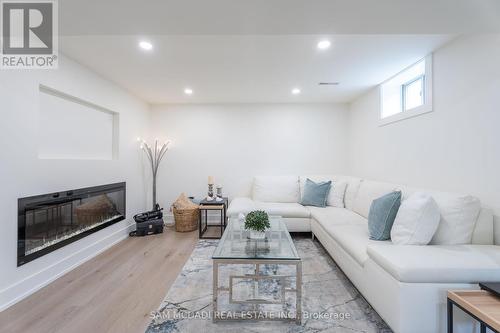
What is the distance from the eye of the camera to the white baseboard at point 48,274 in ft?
6.04

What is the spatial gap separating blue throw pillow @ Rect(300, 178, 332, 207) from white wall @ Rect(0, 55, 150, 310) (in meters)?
3.00

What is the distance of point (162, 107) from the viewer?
436 centimetres

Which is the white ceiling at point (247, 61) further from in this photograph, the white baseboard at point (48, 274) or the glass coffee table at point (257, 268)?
the white baseboard at point (48, 274)

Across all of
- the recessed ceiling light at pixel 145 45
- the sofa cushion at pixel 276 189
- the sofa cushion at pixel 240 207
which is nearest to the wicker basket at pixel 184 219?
the sofa cushion at pixel 240 207

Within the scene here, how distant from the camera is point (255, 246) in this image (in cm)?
194

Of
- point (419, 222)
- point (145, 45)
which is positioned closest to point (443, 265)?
point (419, 222)

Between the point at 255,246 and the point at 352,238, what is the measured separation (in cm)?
98

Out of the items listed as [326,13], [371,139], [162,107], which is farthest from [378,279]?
[162,107]

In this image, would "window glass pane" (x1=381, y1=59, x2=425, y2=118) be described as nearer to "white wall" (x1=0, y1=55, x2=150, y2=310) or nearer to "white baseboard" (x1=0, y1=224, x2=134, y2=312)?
"white wall" (x1=0, y1=55, x2=150, y2=310)

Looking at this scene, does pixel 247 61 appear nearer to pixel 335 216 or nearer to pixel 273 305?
pixel 335 216

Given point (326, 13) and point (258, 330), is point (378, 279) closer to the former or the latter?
point (258, 330)

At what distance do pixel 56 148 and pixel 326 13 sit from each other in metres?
2.88

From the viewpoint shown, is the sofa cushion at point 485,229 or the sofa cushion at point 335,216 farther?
the sofa cushion at point 335,216

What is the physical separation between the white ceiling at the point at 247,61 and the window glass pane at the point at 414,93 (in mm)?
318
